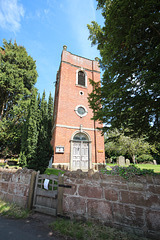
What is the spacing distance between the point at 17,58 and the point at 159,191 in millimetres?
17810

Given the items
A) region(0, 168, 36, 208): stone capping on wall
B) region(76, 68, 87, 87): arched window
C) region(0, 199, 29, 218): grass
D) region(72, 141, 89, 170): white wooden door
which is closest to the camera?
region(0, 199, 29, 218): grass

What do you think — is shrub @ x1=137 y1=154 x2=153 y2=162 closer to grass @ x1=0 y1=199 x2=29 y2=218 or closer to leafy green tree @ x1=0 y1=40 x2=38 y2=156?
leafy green tree @ x1=0 y1=40 x2=38 y2=156

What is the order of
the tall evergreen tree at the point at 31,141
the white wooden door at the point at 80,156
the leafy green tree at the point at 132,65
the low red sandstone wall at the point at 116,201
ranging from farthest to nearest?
the white wooden door at the point at 80,156
the tall evergreen tree at the point at 31,141
the leafy green tree at the point at 132,65
the low red sandstone wall at the point at 116,201

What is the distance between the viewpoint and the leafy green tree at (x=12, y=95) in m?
12.4

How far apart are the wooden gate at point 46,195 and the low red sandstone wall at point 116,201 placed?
0.39 m

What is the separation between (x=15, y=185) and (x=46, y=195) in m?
1.60

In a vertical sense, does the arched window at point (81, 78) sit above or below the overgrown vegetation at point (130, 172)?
above

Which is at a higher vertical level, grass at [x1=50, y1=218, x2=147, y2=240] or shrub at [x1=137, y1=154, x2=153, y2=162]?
shrub at [x1=137, y1=154, x2=153, y2=162]

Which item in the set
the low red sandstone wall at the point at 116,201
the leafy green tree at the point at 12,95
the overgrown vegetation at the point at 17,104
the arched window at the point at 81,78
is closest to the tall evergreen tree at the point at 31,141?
the overgrown vegetation at the point at 17,104

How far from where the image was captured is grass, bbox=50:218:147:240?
7.95ft

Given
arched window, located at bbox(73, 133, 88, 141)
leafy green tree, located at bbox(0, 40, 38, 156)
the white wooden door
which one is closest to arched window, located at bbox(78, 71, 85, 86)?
leafy green tree, located at bbox(0, 40, 38, 156)

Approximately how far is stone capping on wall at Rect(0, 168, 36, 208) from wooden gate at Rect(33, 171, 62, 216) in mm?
239

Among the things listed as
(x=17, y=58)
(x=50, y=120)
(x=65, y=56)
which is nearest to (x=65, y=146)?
(x=50, y=120)

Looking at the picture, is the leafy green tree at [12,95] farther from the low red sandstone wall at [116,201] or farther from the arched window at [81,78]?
the low red sandstone wall at [116,201]
